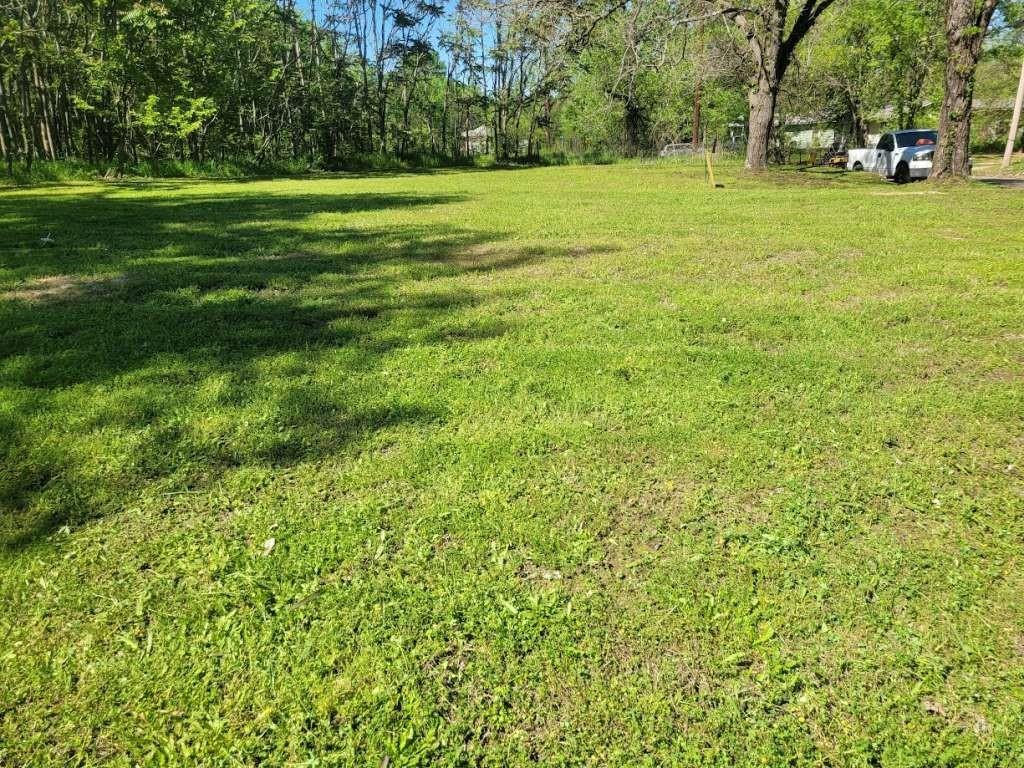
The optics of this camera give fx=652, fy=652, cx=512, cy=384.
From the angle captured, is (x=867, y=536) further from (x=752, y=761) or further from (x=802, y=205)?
(x=802, y=205)

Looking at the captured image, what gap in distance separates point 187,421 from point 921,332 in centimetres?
463

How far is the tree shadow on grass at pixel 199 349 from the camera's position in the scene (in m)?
2.89

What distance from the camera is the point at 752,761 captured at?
159cm

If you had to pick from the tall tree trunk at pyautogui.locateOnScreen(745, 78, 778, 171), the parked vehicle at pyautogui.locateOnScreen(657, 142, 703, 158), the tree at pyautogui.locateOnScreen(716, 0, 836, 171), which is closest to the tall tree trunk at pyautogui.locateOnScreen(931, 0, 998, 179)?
the tree at pyautogui.locateOnScreen(716, 0, 836, 171)

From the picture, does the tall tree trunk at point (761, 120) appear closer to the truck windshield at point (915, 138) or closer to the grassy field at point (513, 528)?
the truck windshield at point (915, 138)

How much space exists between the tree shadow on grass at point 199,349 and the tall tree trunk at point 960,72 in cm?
1232

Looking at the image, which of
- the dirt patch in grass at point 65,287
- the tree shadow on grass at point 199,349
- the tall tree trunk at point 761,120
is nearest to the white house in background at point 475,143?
the tall tree trunk at point 761,120

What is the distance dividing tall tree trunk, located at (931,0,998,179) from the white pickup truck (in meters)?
1.67

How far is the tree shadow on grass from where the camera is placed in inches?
114

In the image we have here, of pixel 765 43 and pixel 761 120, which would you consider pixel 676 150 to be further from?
pixel 765 43

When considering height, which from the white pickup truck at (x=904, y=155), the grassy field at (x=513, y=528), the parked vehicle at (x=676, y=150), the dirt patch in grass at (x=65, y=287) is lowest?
the grassy field at (x=513, y=528)

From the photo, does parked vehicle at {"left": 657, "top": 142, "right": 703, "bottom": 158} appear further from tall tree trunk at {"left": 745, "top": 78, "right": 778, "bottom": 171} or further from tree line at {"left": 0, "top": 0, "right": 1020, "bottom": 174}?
tall tree trunk at {"left": 745, "top": 78, "right": 778, "bottom": 171}

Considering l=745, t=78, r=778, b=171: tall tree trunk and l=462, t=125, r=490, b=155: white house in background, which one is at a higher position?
l=462, t=125, r=490, b=155: white house in background

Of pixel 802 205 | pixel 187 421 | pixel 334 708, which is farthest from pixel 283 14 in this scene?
pixel 334 708
